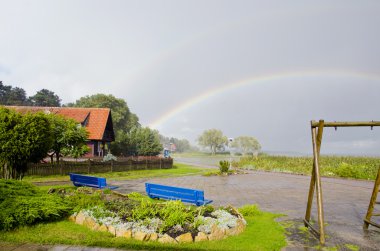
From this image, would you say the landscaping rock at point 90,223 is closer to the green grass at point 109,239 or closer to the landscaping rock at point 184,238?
the green grass at point 109,239

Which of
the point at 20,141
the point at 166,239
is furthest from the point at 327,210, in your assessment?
the point at 20,141

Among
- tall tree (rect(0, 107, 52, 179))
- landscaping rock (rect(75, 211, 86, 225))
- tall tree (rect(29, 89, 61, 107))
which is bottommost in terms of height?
landscaping rock (rect(75, 211, 86, 225))

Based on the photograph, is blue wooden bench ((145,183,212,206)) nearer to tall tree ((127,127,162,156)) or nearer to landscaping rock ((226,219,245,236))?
landscaping rock ((226,219,245,236))

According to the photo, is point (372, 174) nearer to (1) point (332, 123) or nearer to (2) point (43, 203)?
(1) point (332, 123)

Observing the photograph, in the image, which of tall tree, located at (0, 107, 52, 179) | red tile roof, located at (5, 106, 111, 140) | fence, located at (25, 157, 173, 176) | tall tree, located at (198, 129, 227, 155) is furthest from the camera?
tall tree, located at (198, 129, 227, 155)

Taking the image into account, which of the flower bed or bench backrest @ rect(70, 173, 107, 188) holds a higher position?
bench backrest @ rect(70, 173, 107, 188)

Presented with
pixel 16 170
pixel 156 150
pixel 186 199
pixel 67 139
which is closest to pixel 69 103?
pixel 156 150

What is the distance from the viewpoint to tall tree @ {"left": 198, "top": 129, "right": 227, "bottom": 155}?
153 m

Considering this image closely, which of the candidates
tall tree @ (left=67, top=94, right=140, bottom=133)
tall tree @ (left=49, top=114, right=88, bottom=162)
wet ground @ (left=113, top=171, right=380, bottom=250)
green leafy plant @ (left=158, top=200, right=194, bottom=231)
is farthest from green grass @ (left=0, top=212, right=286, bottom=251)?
tall tree @ (left=67, top=94, right=140, bottom=133)

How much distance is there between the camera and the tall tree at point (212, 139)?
153 meters

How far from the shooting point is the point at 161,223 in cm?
743

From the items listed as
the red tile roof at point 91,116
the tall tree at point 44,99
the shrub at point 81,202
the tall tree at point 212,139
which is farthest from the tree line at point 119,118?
the tall tree at point 212,139

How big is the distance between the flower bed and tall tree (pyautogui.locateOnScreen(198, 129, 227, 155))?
→ 475ft

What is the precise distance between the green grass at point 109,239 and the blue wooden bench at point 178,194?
2.90 meters
